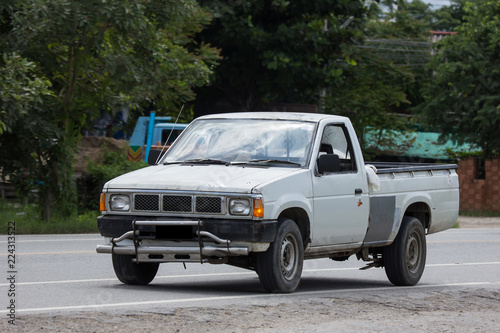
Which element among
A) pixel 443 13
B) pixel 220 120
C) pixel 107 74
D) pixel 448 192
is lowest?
pixel 448 192

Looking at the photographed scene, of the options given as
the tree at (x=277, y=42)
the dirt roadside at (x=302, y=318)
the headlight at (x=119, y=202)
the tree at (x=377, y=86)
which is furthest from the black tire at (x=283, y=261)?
the tree at (x=377, y=86)

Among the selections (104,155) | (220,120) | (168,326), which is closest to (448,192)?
(220,120)

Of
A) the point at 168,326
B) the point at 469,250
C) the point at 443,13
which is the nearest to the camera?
the point at 168,326

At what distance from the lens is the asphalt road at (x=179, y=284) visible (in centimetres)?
853

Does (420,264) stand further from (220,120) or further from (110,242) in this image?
(110,242)

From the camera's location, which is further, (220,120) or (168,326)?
(220,120)

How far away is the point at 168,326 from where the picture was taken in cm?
728

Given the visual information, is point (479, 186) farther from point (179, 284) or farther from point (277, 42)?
point (179, 284)

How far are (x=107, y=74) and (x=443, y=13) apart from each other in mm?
48558

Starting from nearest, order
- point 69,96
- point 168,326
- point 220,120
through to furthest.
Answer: point 168,326 < point 220,120 < point 69,96

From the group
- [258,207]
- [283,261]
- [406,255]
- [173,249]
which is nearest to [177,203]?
[173,249]

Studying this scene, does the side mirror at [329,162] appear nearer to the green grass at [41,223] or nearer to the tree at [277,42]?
the green grass at [41,223]

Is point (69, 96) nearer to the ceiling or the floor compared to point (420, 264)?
nearer to the ceiling

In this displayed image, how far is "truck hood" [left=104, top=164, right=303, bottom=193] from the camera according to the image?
9023mm
